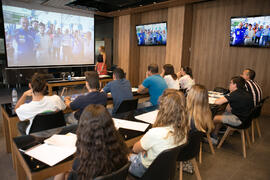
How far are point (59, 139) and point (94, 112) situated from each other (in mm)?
695

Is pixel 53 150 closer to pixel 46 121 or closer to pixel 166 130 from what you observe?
pixel 46 121

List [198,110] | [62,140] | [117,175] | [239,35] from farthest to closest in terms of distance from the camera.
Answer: [239,35] → [198,110] → [62,140] → [117,175]

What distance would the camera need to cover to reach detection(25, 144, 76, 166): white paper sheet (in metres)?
1.35

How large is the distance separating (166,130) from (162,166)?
10.5 inches

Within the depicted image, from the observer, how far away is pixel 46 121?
82.7 inches

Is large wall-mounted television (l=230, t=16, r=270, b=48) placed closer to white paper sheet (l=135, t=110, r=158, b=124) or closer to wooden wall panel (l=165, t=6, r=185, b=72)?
wooden wall panel (l=165, t=6, r=185, b=72)

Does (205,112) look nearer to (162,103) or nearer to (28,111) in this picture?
(162,103)

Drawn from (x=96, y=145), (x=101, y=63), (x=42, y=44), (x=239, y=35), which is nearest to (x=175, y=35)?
(x=239, y=35)

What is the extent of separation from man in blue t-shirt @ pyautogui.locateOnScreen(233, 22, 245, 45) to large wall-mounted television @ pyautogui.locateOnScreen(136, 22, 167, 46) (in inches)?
89.0

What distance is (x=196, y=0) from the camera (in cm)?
541

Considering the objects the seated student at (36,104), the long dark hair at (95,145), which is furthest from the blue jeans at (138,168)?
the seated student at (36,104)

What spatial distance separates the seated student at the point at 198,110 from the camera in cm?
213

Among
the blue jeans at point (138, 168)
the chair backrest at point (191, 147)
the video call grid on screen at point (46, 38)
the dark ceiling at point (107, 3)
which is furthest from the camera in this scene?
the video call grid on screen at point (46, 38)

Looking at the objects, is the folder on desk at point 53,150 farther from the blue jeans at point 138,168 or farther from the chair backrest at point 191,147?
the chair backrest at point 191,147
